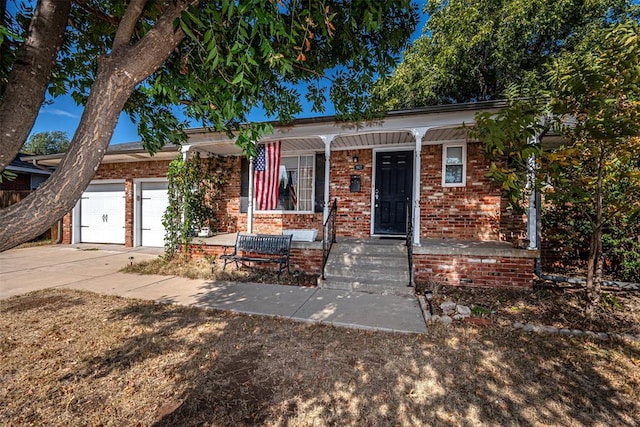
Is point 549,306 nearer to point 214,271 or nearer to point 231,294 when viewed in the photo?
point 231,294

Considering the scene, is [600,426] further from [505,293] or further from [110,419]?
[110,419]

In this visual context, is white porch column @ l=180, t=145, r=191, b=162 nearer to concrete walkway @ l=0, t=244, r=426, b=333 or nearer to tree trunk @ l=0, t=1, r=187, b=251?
concrete walkway @ l=0, t=244, r=426, b=333

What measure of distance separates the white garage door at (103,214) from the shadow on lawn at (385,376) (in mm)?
8506

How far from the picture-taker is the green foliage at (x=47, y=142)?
34278 mm

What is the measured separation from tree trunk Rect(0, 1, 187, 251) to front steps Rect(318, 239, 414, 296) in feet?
13.6

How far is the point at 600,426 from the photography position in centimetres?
201

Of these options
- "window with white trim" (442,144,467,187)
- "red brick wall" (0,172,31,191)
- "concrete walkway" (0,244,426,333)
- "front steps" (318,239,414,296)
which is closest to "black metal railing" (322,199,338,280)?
"front steps" (318,239,414,296)

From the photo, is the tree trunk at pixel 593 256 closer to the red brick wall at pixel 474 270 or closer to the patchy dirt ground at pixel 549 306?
the patchy dirt ground at pixel 549 306

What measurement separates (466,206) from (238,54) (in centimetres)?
618

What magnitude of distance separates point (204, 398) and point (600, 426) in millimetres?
2955

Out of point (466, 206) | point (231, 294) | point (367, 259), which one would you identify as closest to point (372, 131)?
point (367, 259)

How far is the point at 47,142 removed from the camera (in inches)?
1391

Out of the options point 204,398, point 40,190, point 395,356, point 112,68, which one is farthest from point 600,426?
point 112,68

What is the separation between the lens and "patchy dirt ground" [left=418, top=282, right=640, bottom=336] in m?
3.62
